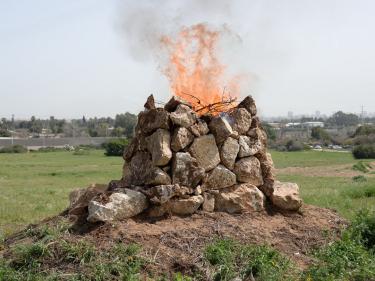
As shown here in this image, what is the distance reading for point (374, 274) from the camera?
22.5 ft

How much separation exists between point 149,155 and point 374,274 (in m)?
3.87

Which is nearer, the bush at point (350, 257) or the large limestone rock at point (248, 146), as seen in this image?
the bush at point (350, 257)

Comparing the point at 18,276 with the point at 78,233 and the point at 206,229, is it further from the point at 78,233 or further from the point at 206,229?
the point at 206,229

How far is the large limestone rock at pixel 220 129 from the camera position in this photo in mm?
8711

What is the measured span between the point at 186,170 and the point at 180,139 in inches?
19.5

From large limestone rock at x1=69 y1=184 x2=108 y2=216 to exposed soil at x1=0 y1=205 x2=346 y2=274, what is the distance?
0.33 m

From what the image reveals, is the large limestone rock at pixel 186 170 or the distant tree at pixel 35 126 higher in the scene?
the distant tree at pixel 35 126

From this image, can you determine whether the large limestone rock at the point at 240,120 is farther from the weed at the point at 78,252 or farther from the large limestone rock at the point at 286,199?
the weed at the point at 78,252

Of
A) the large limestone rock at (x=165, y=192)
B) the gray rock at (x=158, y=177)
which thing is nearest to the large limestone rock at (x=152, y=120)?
the gray rock at (x=158, y=177)

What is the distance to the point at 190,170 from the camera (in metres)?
8.30

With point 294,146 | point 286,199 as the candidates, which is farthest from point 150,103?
point 294,146

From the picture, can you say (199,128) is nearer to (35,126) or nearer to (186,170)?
(186,170)

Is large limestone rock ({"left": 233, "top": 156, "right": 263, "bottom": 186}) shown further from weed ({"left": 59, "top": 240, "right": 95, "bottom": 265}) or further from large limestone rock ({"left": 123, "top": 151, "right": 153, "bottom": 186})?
weed ({"left": 59, "top": 240, "right": 95, "bottom": 265})

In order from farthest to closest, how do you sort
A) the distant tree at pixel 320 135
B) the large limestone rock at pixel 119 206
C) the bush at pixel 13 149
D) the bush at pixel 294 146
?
the distant tree at pixel 320 135 < the bush at pixel 294 146 < the bush at pixel 13 149 < the large limestone rock at pixel 119 206
